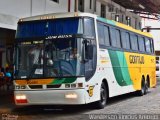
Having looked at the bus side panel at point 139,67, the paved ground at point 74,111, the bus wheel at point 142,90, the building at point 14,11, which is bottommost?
the paved ground at point 74,111

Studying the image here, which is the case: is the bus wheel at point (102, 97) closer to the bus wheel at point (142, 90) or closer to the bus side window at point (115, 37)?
the bus side window at point (115, 37)

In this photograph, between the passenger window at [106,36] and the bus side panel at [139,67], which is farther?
the bus side panel at [139,67]

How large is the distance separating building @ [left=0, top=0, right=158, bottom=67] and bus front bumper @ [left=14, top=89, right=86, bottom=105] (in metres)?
1.43

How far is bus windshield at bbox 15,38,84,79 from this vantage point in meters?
13.6

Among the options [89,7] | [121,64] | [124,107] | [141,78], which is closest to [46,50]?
[124,107]

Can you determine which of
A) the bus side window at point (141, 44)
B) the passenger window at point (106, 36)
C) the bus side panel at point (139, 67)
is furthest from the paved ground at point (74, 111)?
the bus side window at point (141, 44)

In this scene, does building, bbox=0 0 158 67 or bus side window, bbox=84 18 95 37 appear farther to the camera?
building, bbox=0 0 158 67

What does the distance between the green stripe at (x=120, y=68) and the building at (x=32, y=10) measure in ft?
12.9

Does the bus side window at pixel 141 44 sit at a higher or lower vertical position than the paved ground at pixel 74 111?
higher

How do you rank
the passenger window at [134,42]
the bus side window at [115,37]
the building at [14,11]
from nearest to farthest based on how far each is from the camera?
the bus side window at [115,37] < the building at [14,11] < the passenger window at [134,42]

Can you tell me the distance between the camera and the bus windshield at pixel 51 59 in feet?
44.8

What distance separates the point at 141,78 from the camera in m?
21.5

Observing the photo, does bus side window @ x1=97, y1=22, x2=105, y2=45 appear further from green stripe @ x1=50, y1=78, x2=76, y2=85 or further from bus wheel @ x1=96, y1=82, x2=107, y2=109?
green stripe @ x1=50, y1=78, x2=76, y2=85

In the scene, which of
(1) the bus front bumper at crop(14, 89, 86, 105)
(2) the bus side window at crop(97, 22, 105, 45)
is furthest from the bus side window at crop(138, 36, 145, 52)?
(1) the bus front bumper at crop(14, 89, 86, 105)
